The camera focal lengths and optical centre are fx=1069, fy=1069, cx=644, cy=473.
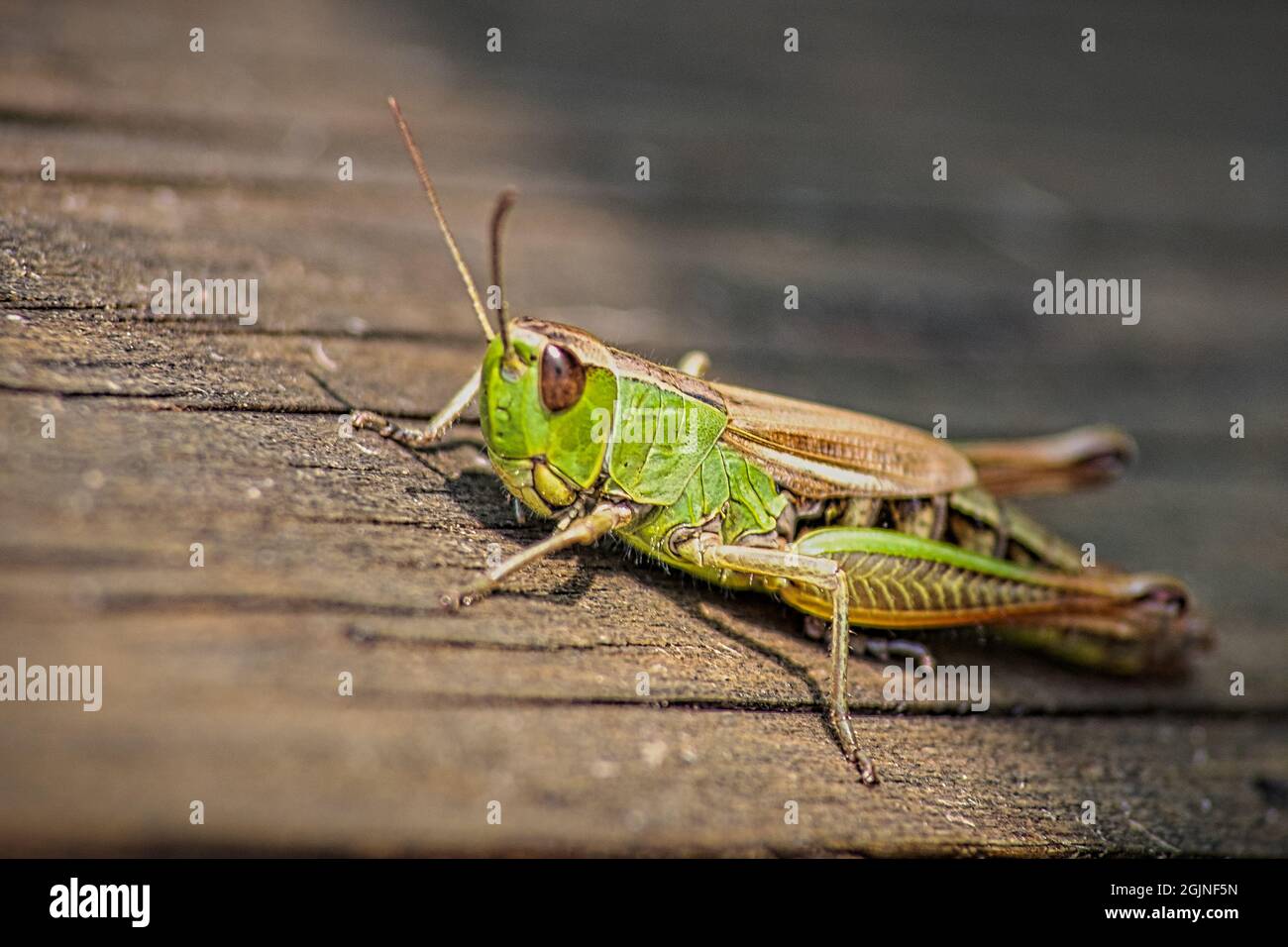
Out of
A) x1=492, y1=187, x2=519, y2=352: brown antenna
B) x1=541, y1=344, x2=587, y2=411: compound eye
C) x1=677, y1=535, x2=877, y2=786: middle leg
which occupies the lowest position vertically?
x1=677, y1=535, x2=877, y2=786: middle leg

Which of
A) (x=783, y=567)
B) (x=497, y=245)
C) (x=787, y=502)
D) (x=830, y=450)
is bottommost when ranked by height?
(x=783, y=567)

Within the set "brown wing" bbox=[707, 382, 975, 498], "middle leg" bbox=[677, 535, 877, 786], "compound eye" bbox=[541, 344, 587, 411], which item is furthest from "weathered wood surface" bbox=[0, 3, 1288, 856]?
"brown wing" bbox=[707, 382, 975, 498]

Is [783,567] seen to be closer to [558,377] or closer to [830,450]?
[830,450]

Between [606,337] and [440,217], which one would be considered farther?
[606,337]

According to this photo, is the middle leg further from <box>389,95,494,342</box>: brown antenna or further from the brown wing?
<box>389,95,494,342</box>: brown antenna

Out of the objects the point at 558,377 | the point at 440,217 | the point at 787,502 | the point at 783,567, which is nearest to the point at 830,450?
the point at 787,502

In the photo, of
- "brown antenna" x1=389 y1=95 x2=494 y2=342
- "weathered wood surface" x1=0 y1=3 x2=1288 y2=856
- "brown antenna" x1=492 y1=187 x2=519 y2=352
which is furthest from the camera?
"brown antenna" x1=389 y1=95 x2=494 y2=342

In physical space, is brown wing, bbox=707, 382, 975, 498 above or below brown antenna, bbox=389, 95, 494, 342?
below

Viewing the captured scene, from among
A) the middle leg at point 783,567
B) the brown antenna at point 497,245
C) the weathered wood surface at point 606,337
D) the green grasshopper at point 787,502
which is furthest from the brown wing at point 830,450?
the brown antenna at point 497,245
